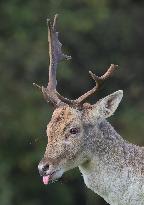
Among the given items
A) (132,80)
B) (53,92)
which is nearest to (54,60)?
(53,92)

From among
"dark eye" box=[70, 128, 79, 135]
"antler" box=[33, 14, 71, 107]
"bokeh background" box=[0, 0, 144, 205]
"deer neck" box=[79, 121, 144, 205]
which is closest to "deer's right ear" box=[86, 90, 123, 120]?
"deer neck" box=[79, 121, 144, 205]

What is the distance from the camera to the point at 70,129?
37.7ft

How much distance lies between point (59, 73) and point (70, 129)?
57.1 feet

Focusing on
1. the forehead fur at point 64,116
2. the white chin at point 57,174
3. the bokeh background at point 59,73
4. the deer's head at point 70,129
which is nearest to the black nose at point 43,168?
the deer's head at point 70,129

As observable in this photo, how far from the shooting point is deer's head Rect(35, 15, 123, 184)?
11328mm

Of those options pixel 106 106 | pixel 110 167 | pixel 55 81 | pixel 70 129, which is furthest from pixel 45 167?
pixel 55 81

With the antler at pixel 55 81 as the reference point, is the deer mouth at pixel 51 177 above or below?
below

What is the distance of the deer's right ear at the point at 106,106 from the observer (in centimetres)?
1167

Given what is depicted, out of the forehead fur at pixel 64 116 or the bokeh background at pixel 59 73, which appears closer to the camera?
the forehead fur at pixel 64 116

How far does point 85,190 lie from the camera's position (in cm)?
2822

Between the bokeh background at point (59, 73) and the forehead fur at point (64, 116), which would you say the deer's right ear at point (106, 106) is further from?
the bokeh background at point (59, 73)

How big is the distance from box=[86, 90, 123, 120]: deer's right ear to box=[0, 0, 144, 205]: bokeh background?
13811 mm

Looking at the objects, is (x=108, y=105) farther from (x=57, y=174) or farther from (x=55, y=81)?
(x=57, y=174)

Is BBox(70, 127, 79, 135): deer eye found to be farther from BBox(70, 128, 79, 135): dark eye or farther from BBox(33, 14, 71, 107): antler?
BBox(33, 14, 71, 107): antler
